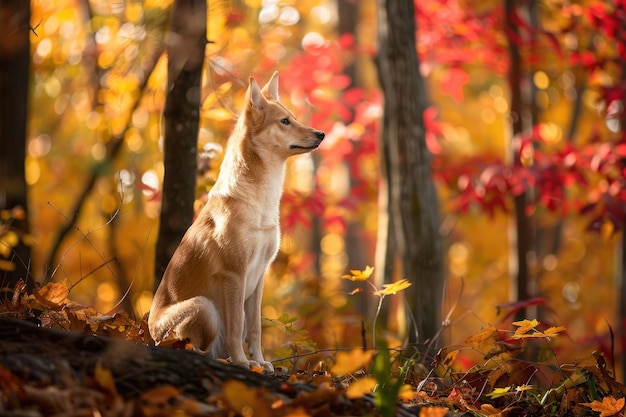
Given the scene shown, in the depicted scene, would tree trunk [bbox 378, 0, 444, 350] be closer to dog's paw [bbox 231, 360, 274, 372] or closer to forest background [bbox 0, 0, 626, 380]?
forest background [bbox 0, 0, 626, 380]

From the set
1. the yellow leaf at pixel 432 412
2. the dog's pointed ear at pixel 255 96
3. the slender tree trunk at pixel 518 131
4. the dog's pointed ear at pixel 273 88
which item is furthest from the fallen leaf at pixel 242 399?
the slender tree trunk at pixel 518 131

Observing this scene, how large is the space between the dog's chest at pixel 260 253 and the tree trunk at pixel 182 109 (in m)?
0.84

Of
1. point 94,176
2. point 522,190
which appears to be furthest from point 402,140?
point 94,176

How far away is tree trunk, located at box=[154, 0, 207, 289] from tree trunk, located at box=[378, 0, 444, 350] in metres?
2.13

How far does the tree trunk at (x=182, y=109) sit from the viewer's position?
4918mm

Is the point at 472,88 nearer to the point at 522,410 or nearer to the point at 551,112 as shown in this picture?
the point at 551,112

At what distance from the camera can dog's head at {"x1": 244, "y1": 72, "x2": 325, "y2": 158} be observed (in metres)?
4.60

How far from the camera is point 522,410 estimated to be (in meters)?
3.91

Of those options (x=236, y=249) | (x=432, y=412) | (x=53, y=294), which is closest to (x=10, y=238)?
(x=53, y=294)

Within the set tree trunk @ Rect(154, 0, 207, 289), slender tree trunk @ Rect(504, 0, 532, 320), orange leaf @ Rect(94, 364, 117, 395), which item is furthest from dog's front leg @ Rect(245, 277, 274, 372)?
slender tree trunk @ Rect(504, 0, 532, 320)

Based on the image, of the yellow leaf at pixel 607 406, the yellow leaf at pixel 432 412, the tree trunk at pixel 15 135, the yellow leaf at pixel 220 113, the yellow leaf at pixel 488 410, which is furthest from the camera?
the tree trunk at pixel 15 135

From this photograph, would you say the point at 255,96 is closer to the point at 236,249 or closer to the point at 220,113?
the point at 220,113

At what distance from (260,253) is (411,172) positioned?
2.48 meters

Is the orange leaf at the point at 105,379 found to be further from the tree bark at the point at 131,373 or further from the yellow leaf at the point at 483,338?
the yellow leaf at the point at 483,338
